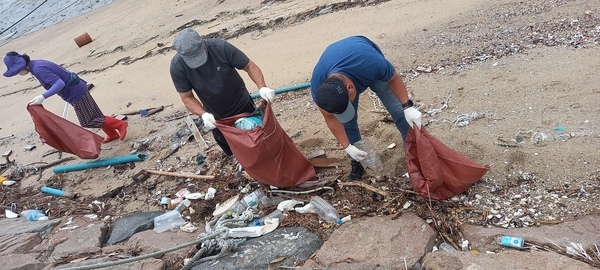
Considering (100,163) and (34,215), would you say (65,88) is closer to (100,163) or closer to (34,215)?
(100,163)

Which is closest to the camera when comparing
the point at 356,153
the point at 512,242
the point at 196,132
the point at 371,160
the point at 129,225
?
the point at 512,242

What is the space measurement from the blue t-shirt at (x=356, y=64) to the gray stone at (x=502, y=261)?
1.10m

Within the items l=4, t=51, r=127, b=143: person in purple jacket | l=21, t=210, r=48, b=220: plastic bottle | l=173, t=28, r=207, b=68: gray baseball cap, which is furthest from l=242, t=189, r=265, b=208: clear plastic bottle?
l=4, t=51, r=127, b=143: person in purple jacket

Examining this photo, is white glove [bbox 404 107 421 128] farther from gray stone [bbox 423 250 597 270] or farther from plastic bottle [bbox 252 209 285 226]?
plastic bottle [bbox 252 209 285 226]

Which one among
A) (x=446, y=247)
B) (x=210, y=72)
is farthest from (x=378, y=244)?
(x=210, y=72)

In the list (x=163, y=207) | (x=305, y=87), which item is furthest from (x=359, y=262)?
(x=305, y=87)

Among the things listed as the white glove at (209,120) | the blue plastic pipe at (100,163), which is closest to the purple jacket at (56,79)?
the blue plastic pipe at (100,163)

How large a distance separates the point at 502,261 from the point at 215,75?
7.22ft

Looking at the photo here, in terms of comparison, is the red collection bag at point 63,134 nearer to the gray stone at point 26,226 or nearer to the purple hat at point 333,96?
the gray stone at point 26,226

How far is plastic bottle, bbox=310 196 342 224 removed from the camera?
3186mm

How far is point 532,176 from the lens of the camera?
305 centimetres

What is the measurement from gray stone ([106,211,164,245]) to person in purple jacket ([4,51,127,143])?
64.0 inches

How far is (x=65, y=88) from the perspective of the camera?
4.91 metres

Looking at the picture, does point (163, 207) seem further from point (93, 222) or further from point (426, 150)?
point (426, 150)
